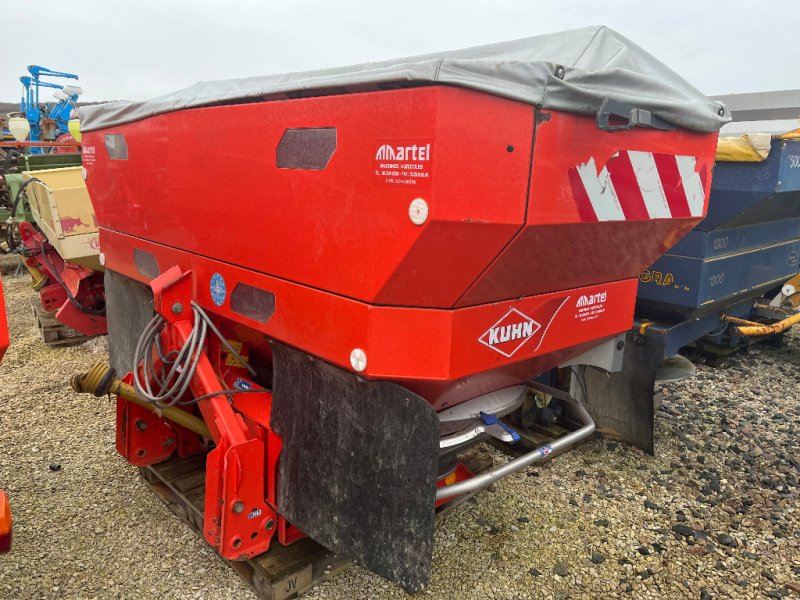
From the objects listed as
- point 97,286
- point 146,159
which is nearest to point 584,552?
point 146,159

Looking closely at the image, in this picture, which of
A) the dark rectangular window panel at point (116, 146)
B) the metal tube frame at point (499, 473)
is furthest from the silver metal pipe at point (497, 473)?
the dark rectangular window panel at point (116, 146)

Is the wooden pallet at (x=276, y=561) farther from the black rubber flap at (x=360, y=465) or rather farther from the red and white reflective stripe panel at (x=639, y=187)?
the red and white reflective stripe panel at (x=639, y=187)

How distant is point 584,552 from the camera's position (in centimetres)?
262

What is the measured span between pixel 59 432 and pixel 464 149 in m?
3.34

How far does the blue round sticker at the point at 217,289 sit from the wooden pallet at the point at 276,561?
97 centimetres

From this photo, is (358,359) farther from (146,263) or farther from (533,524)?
(533,524)

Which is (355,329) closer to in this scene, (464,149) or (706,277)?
(464,149)

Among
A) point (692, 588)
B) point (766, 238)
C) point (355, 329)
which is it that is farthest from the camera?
point (766, 238)

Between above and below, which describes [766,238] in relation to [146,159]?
below

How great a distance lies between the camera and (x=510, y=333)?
6.21 feet

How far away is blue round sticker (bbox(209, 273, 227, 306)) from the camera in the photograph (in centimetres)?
224

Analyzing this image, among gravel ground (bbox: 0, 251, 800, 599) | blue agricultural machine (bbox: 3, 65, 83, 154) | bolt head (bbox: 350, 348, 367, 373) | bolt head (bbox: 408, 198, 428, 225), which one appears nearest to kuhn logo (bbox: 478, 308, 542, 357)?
bolt head (bbox: 350, 348, 367, 373)

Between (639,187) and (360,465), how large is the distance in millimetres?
1242

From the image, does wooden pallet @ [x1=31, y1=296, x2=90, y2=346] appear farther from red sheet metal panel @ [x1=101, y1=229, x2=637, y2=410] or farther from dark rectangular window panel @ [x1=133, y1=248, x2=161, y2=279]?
red sheet metal panel @ [x1=101, y1=229, x2=637, y2=410]
